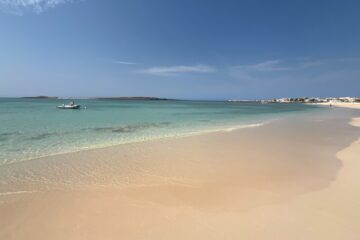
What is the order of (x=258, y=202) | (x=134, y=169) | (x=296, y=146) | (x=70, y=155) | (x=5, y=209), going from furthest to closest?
(x=296, y=146) < (x=70, y=155) < (x=134, y=169) < (x=258, y=202) < (x=5, y=209)

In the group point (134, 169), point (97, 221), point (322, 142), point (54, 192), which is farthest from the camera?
point (322, 142)

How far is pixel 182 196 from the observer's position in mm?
4391

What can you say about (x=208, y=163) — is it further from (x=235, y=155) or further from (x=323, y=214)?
(x=323, y=214)

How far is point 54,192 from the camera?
14.9 ft

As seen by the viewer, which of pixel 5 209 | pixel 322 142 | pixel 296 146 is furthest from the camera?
pixel 322 142

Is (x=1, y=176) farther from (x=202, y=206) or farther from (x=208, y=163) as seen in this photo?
(x=208, y=163)

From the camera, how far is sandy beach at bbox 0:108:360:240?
323 cm

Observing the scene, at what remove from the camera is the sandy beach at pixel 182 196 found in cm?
323

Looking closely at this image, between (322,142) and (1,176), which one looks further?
(322,142)

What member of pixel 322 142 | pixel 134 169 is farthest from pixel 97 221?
pixel 322 142

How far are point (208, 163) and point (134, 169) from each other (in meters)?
2.22

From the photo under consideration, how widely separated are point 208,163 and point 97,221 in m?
3.91

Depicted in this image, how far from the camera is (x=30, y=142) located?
9.40 metres

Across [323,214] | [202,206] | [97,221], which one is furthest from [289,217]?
[97,221]
